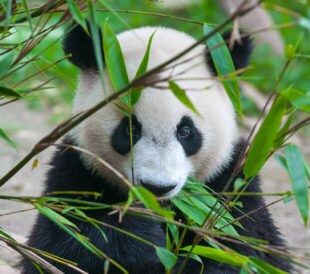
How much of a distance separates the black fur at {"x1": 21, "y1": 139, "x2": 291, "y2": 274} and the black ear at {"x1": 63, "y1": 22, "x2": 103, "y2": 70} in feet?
1.15

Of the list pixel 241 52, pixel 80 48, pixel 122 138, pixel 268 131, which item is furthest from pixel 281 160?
pixel 80 48

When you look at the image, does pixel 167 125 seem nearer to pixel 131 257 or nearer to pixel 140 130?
pixel 140 130

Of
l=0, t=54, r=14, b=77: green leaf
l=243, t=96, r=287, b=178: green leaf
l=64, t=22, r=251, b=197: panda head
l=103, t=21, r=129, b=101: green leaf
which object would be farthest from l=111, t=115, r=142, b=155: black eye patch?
l=243, t=96, r=287, b=178: green leaf

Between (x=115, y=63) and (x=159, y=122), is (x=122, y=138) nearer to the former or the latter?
(x=159, y=122)

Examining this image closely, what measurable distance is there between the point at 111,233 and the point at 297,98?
1.04 metres

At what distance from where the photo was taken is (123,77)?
2.42 meters

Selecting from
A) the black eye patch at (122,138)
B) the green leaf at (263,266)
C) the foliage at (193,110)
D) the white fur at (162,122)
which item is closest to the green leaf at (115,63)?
the foliage at (193,110)

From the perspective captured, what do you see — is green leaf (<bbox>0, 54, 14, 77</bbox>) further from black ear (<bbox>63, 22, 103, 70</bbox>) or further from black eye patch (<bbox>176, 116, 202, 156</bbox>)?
black eye patch (<bbox>176, 116, 202, 156</bbox>)

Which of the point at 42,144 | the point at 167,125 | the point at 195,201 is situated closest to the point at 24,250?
the point at 42,144

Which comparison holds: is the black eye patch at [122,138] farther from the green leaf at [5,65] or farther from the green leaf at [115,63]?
the green leaf at [5,65]

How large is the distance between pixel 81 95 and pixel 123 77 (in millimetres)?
768

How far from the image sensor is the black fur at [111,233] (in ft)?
9.51

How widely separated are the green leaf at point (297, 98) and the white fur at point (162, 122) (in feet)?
1.77

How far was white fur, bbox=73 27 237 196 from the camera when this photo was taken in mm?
2734
